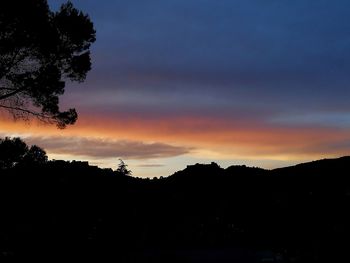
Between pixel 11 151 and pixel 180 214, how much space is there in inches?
301

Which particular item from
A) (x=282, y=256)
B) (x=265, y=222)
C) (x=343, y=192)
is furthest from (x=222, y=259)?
(x=343, y=192)

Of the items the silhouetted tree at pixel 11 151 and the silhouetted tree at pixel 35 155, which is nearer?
the silhouetted tree at pixel 11 151

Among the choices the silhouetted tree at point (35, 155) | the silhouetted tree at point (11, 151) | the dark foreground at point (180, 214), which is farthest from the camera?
the silhouetted tree at point (35, 155)

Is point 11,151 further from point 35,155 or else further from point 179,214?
point 179,214

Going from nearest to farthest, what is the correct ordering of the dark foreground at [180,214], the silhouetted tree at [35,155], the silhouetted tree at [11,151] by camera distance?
1. the dark foreground at [180,214]
2. the silhouetted tree at [11,151]
3. the silhouetted tree at [35,155]

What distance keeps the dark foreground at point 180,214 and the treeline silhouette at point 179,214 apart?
3 cm

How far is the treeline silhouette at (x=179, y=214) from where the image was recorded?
12.9 metres

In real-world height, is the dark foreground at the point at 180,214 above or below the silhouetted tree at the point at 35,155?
below

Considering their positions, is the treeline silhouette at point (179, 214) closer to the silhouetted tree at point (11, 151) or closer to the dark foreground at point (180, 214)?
the dark foreground at point (180, 214)

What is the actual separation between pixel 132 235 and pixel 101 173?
27.4 ft

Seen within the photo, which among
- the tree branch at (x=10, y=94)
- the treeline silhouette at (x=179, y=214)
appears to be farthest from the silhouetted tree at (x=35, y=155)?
the tree branch at (x=10, y=94)

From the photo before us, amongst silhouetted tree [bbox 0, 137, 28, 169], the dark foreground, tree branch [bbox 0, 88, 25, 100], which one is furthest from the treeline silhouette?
tree branch [bbox 0, 88, 25, 100]

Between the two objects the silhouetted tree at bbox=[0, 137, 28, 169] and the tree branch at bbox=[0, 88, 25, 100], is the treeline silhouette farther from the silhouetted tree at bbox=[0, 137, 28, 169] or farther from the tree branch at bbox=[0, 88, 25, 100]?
the tree branch at bbox=[0, 88, 25, 100]

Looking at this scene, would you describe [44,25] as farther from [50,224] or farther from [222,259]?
[222,259]
